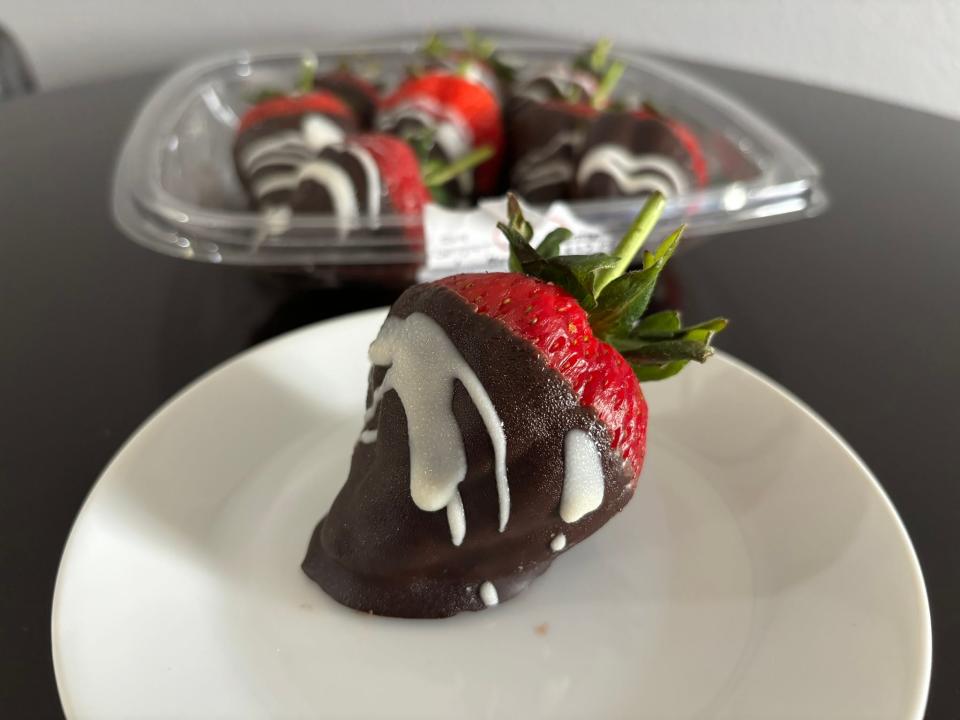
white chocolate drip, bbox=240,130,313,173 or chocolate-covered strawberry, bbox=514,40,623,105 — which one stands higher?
chocolate-covered strawberry, bbox=514,40,623,105

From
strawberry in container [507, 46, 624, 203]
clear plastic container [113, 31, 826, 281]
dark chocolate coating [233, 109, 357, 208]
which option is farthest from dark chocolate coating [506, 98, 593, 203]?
dark chocolate coating [233, 109, 357, 208]

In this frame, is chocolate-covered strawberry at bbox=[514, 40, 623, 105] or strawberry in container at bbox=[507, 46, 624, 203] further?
chocolate-covered strawberry at bbox=[514, 40, 623, 105]

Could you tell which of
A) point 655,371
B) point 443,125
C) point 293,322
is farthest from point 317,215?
point 655,371

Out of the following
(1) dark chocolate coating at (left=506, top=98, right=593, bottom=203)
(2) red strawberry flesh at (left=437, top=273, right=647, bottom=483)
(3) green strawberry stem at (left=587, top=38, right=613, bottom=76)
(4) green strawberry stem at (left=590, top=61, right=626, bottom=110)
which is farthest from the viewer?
(3) green strawberry stem at (left=587, top=38, right=613, bottom=76)

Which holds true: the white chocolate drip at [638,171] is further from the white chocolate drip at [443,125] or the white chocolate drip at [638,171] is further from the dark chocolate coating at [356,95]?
the dark chocolate coating at [356,95]

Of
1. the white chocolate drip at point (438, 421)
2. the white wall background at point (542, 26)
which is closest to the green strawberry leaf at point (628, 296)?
the white chocolate drip at point (438, 421)

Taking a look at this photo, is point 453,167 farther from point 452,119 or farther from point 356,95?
point 356,95

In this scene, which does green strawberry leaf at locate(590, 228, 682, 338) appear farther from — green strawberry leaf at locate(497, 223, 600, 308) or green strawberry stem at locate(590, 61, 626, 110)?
green strawberry stem at locate(590, 61, 626, 110)
